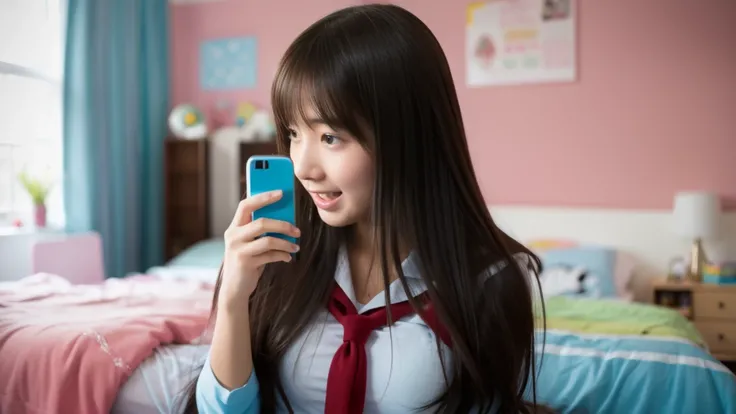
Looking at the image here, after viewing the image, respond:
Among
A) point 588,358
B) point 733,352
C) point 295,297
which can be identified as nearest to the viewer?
point 295,297

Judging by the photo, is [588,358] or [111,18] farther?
[111,18]

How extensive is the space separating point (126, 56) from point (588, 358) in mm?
3032

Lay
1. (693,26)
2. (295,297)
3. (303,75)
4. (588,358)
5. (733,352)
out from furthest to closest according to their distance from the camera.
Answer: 1. (693,26)
2. (733,352)
3. (588,358)
4. (295,297)
5. (303,75)

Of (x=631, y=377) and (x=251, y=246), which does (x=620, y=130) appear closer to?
(x=631, y=377)

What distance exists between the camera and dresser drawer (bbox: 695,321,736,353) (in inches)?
109

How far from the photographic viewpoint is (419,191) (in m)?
0.72

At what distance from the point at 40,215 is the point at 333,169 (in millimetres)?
2674

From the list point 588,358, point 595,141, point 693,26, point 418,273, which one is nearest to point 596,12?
point 693,26

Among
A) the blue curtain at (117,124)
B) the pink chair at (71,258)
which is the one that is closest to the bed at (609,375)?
the pink chair at (71,258)

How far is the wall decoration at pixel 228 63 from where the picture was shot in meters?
3.84

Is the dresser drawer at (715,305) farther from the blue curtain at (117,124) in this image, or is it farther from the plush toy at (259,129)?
the blue curtain at (117,124)

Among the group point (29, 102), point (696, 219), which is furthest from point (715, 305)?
point (29, 102)

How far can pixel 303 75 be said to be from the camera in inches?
27.2

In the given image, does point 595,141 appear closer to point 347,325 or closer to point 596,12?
point 596,12
